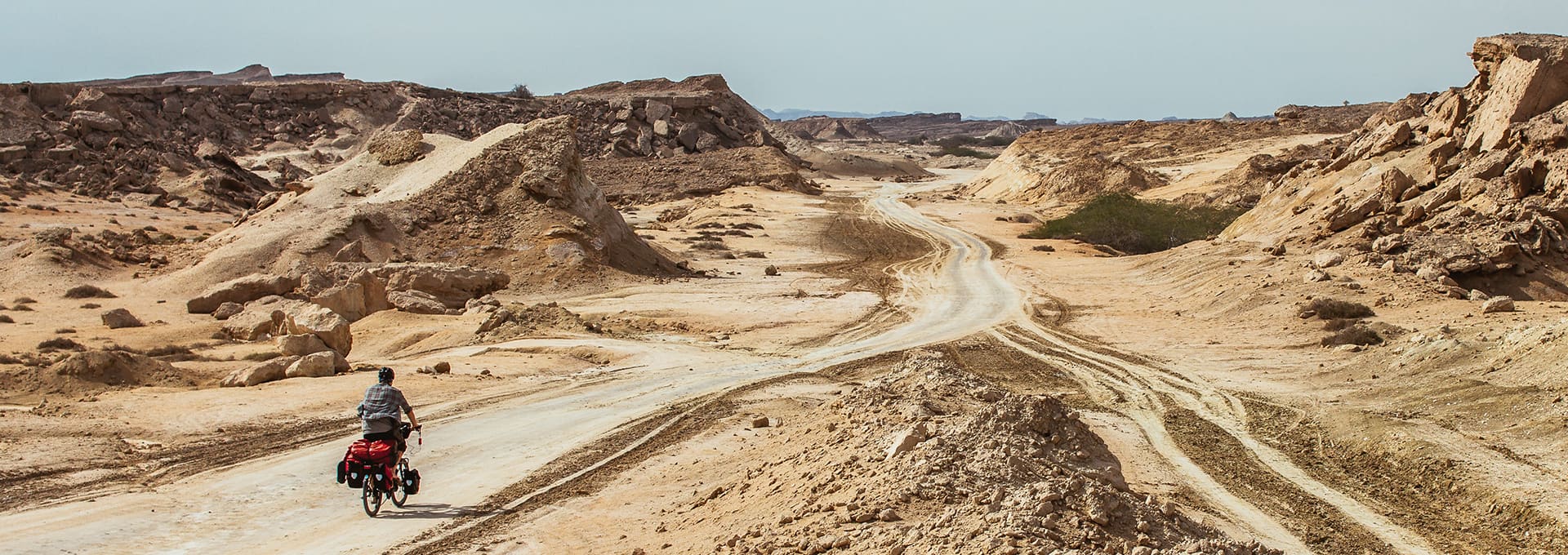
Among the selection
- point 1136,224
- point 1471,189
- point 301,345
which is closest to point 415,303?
point 301,345

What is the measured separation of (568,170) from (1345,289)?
21842mm

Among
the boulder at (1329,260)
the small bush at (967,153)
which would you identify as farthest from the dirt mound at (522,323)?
the small bush at (967,153)

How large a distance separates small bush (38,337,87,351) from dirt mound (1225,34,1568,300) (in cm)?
2655

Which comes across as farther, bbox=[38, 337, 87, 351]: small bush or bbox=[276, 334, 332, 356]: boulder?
bbox=[38, 337, 87, 351]: small bush

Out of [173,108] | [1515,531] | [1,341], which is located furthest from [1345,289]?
[173,108]

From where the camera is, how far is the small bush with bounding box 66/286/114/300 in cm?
2719

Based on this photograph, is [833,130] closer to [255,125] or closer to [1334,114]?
[1334,114]

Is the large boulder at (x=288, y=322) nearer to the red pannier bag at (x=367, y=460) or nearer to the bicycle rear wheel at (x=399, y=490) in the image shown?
the bicycle rear wheel at (x=399, y=490)

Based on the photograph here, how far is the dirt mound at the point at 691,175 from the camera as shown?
220 feet

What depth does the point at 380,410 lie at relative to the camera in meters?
11.2

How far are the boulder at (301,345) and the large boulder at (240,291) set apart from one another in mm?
7159

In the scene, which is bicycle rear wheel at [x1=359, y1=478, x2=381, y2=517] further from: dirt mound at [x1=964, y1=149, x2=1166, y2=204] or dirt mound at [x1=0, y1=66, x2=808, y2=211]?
dirt mound at [x1=964, y1=149, x2=1166, y2=204]

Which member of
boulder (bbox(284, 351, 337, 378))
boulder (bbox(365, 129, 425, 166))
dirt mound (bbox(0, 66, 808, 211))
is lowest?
boulder (bbox(284, 351, 337, 378))

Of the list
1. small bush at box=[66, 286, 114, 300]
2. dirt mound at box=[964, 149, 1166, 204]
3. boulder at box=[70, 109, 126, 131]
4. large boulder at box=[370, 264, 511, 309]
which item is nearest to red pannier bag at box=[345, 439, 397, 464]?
large boulder at box=[370, 264, 511, 309]
